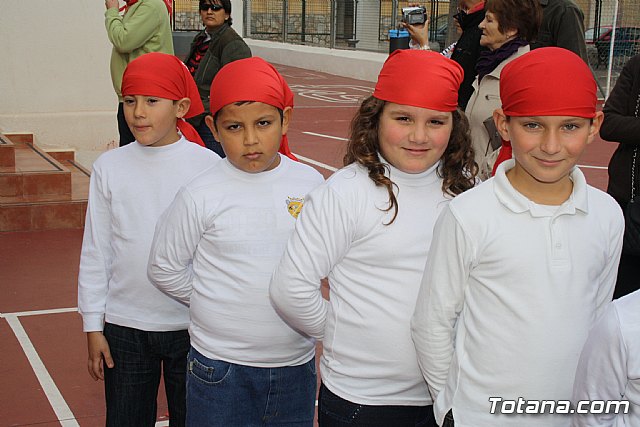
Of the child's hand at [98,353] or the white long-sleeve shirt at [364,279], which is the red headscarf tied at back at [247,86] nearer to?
the white long-sleeve shirt at [364,279]

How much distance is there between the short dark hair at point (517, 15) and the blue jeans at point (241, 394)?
2281 millimetres

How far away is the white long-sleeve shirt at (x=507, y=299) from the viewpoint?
2221 millimetres

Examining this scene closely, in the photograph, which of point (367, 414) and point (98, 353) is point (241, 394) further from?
point (98, 353)

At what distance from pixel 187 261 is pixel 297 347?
442mm

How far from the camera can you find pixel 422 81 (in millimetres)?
2498

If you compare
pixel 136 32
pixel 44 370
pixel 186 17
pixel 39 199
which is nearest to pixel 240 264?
pixel 44 370

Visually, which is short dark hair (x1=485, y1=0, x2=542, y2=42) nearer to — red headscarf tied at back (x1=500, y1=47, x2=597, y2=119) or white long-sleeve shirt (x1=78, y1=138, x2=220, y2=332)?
white long-sleeve shirt (x1=78, y1=138, x2=220, y2=332)

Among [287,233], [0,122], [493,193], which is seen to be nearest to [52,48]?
[0,122]

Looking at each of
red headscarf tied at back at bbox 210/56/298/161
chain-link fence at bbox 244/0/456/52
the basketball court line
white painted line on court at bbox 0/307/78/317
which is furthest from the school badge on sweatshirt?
chain-link fence at bbox 244/0/456/52

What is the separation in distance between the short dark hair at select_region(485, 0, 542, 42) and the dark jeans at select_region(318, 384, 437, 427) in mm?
2447

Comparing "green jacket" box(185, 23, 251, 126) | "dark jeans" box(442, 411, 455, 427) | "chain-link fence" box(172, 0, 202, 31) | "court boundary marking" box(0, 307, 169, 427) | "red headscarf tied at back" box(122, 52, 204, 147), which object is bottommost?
"court boundary marking" box(0, 307, 169, 427)

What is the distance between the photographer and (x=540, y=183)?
2.31m

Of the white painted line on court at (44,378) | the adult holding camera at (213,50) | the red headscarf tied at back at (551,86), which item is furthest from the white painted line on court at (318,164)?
the red headscarf tied at back at (551,86)

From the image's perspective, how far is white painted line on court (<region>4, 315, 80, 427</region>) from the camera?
436 centimetres
